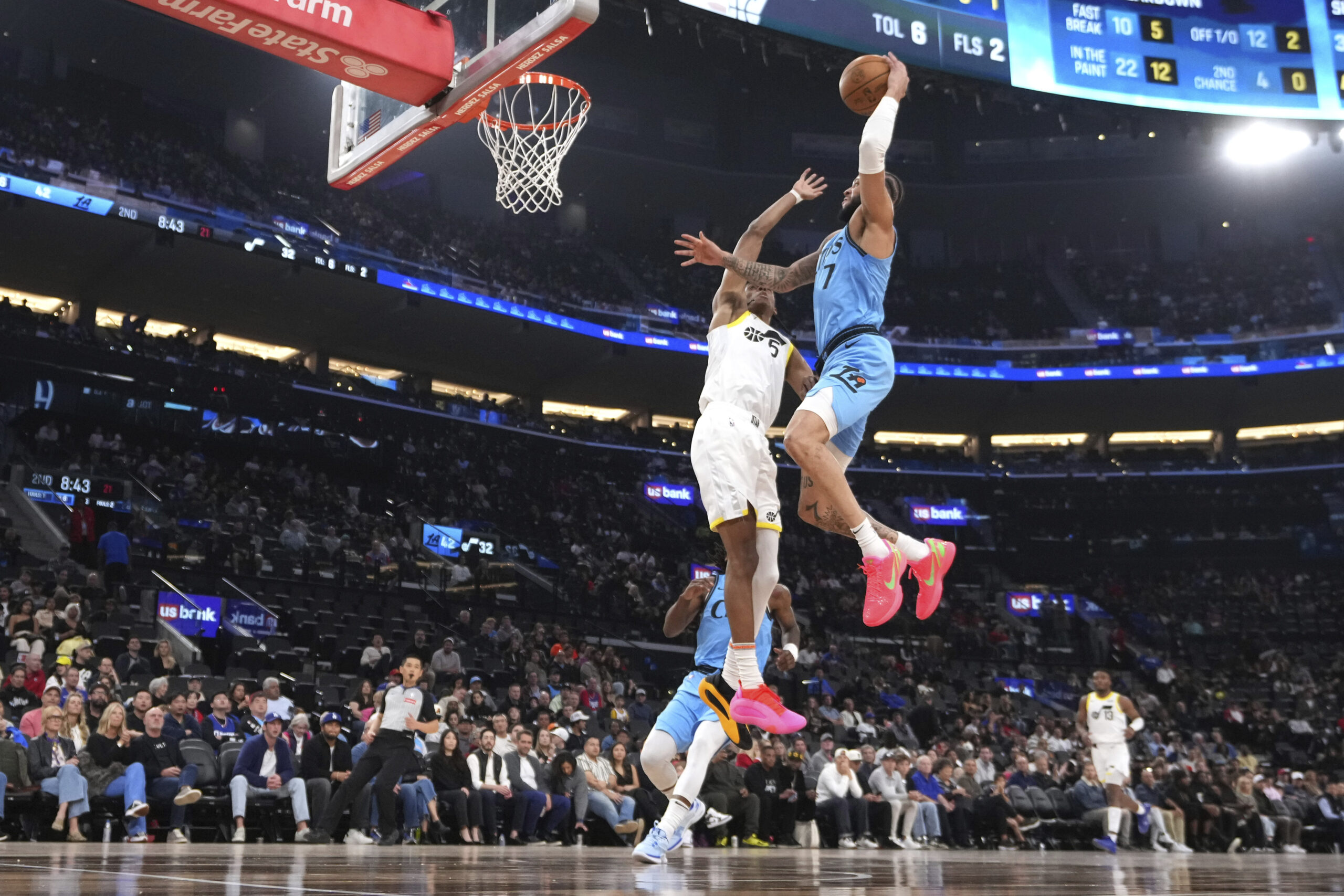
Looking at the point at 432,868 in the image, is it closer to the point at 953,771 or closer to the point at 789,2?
the point at 953,771

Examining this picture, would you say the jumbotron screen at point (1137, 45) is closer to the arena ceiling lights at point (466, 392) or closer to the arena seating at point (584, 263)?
the arena seating at point (584, 263)

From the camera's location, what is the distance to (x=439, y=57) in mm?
6328

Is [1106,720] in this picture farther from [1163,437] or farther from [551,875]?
[1163,437]

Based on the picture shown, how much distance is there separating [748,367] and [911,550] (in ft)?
3.53

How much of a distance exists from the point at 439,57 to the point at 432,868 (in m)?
4.14

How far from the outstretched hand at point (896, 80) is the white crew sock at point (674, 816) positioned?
322 centimetres

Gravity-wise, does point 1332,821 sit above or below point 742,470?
below

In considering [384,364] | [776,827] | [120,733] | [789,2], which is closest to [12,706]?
[120,733]

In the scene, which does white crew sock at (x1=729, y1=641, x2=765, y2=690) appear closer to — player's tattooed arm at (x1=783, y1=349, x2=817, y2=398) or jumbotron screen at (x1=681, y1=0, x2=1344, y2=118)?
player's tattooed arm at (x1=783, y1=349, x2=817, y2=398)

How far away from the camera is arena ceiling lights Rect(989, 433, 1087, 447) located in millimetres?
32750

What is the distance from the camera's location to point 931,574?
199 inches

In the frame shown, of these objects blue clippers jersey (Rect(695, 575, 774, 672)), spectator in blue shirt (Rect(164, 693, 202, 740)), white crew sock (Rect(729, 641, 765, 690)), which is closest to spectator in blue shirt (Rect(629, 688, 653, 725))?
spectator in blue shirt (Rect(164, 693, 202, 740))

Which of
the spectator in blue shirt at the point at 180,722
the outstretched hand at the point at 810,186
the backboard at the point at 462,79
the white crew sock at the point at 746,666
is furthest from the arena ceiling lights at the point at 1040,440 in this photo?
the white crew sock at the point at 746,666

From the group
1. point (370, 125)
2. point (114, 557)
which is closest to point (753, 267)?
point (370, 125)
